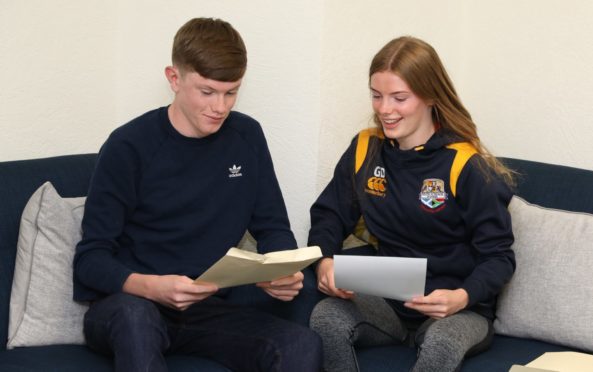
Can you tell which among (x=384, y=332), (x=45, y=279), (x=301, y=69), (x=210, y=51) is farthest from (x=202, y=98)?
(x=384, y=332)

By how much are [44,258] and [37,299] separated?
0.10 metres

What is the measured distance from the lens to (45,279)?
207cm

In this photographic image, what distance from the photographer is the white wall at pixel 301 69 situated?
245cm

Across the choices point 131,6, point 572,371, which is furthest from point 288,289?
point 131,6

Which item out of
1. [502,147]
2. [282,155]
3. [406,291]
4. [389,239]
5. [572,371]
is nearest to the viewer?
[572,371]

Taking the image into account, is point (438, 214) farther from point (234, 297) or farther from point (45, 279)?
point (45, 279)

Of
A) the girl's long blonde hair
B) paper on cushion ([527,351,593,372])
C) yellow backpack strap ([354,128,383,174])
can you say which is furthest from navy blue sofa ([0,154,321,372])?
paper on cushion ([527,351,593,372])

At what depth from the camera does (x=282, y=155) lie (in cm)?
255

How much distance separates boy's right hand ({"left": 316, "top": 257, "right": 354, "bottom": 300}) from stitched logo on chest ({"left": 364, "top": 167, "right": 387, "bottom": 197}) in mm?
229

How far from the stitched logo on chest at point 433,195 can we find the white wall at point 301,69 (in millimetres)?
382

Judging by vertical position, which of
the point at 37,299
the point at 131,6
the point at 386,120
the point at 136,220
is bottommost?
the point at 37,299

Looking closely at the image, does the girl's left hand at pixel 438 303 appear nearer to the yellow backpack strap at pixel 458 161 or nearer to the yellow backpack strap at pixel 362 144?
the yellow backpack strap at pixel 458 161

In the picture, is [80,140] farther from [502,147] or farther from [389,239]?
[502,147]

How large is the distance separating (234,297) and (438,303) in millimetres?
552
